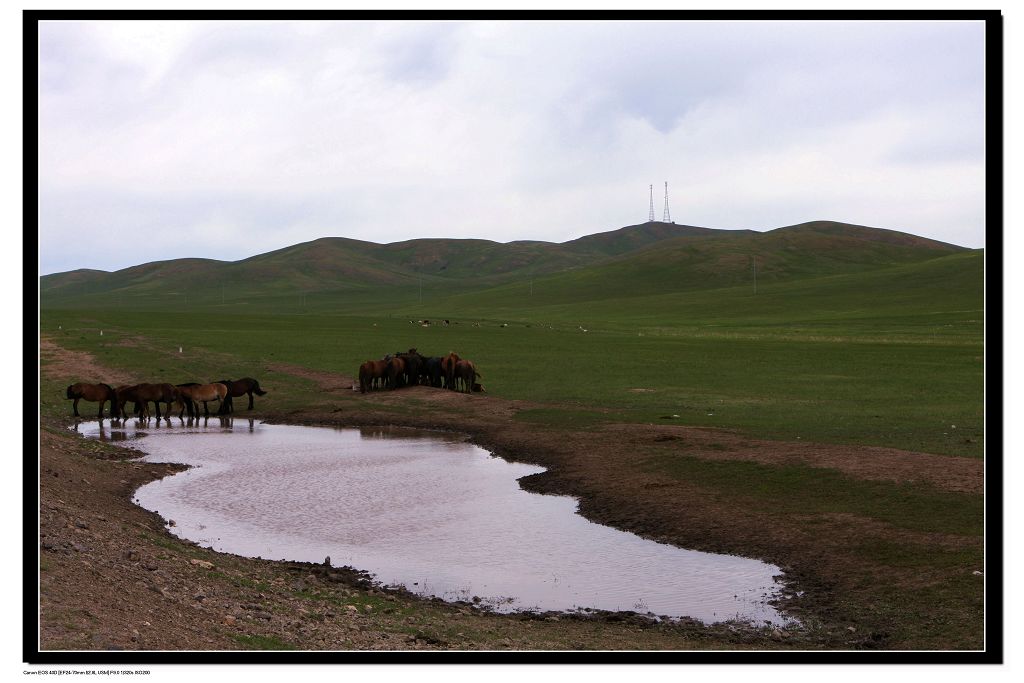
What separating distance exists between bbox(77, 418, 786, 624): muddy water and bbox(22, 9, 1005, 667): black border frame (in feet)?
12.7

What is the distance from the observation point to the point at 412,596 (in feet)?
40.6

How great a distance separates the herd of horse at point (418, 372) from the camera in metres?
35.6

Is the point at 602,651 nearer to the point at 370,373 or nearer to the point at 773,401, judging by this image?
the point at 773,401

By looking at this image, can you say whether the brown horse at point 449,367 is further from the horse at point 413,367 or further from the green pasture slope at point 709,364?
the green pasture slope at point 709,364

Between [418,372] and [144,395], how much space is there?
10419mm

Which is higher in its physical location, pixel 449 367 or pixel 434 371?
pixel 449 367

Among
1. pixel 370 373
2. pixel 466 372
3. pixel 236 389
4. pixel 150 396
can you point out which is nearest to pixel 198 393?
pixel 150 396

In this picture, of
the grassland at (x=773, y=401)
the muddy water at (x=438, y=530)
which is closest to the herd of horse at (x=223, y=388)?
the grassland at (x=773, y=401)

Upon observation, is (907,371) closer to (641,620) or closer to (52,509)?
(641,620)

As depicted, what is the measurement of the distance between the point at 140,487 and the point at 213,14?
12646 millimetres

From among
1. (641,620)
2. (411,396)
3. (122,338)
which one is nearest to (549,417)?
(411,396)

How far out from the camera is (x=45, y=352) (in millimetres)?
46031

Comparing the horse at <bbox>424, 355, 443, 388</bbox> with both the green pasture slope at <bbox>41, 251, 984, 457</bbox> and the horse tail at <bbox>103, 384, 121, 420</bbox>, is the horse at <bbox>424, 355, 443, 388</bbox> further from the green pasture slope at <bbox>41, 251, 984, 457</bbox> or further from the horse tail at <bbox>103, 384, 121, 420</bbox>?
the horse tail at <bbox>103, 384, 121, 420</bbox>

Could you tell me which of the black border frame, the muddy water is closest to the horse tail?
the muddy water
